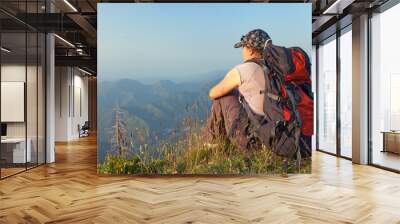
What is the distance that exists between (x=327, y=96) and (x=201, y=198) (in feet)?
22.3

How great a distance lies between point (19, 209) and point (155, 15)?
12.2ft

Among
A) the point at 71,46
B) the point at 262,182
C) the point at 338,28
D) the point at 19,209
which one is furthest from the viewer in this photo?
the point at 71,46

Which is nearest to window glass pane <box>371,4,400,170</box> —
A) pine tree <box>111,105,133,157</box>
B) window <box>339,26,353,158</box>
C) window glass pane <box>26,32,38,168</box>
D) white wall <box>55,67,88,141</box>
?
window <box>339,26,353,158</box>

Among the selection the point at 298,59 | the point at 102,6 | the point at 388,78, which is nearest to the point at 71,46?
the point at 102,6

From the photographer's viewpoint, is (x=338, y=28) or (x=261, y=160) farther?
(x=338, y=28)

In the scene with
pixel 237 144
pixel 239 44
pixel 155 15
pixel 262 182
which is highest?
pixel 155 15

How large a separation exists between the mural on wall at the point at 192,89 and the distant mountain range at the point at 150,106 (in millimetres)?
17

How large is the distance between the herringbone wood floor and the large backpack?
579 mm

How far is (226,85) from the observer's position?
6457 millimetres

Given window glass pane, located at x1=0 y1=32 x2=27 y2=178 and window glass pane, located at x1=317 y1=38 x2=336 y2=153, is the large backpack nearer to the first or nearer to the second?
window glass pane, located at x1=317 y1=38 x2=336 y2=153

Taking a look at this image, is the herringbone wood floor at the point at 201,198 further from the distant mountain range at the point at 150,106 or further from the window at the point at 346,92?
the window at the point at 346,92

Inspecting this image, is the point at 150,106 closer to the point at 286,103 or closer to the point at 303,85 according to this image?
the point at 286,103

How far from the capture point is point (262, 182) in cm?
591

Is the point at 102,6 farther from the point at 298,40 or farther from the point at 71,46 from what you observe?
the point at 71,46
